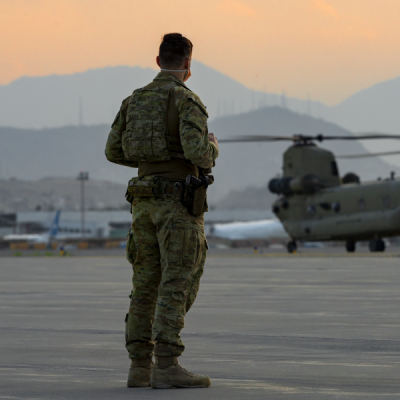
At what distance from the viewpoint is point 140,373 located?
618cm

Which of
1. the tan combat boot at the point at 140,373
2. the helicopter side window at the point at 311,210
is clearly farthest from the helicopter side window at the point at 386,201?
the tan combat boot at the point at 140,373

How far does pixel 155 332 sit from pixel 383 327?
4.34 m

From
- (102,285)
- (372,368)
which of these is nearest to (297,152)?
(102,285)

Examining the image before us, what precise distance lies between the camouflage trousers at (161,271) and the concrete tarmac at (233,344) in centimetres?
36

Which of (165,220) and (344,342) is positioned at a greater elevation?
(165,220)

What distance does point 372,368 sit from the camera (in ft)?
22.1

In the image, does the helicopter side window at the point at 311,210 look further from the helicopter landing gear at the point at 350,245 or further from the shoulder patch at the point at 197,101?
the shoulder patch at the point at 197,101

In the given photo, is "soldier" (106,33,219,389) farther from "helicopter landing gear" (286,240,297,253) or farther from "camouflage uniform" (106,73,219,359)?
"helicopter landing gear" (286,240,297,253)

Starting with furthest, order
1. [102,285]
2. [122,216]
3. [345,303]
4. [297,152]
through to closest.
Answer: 1. [122,216]
2. [297,152]
3. [102,285]
4. [345,303]

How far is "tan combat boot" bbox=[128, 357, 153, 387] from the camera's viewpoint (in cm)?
612

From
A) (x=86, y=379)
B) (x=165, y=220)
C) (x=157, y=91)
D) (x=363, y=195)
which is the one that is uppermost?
(x=363, y=195)

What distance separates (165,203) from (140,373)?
3.93 ft

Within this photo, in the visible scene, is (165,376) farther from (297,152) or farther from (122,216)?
(122,216)

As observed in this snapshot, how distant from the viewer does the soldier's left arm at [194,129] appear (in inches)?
247
